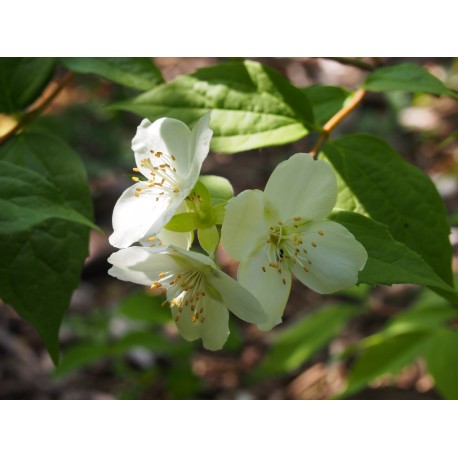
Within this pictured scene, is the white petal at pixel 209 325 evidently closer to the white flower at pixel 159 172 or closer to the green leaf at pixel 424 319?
the white flower at pixel 159 172

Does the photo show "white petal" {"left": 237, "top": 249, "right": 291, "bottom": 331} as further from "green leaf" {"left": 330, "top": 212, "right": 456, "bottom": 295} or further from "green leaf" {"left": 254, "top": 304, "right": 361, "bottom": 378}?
"green leaf" {"left": 254, "top": 304, "right": 361, "bottom": 378}

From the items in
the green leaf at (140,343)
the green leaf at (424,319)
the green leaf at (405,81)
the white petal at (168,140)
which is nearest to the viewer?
the white petal at (168,140)

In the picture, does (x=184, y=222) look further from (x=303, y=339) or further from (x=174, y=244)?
(x=303, y=339)

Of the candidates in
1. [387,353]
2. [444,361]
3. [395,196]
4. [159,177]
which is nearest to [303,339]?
[387,353]

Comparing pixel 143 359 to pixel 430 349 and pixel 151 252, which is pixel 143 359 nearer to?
pixel 430 349

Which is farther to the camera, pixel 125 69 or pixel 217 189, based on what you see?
pixel 125 69

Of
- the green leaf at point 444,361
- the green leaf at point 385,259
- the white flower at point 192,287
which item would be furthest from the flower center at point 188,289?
the green leaf at point 444,361

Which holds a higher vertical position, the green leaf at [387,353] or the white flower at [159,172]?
the white flower at [159,172]
